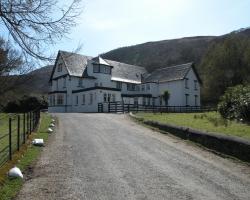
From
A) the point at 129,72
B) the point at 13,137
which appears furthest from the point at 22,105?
the point at 13,137

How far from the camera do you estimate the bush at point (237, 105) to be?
876 inches

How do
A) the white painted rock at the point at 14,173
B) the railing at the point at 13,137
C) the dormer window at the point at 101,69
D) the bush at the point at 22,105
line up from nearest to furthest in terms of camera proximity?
the white painted rock at the point at 14,173 → the railing at the point at 13,137 → the bush at the point at 22,105 → the dormer window at the point at 101,69

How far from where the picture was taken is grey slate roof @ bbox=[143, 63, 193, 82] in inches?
2518

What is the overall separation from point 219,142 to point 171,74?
51.5 metres

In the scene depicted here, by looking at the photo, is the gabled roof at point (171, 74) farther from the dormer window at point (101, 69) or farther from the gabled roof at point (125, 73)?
the dormer window at point (101, 69)

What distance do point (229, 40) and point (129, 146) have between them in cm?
5942

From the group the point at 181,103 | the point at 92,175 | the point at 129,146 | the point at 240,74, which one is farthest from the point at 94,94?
the point at 92,175

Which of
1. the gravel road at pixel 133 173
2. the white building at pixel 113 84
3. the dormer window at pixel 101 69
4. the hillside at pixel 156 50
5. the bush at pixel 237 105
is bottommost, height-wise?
the gravel road at pixel 133 173

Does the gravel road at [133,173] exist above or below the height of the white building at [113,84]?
below

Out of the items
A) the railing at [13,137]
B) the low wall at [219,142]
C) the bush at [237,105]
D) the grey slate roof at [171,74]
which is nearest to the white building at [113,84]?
the grey slate roof at [171,74]

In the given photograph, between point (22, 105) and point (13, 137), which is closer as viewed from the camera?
point (13, 137)

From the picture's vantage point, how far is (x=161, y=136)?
20.3 meters

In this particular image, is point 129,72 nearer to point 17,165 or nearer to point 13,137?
point 13,137

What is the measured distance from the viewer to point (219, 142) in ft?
49.2
